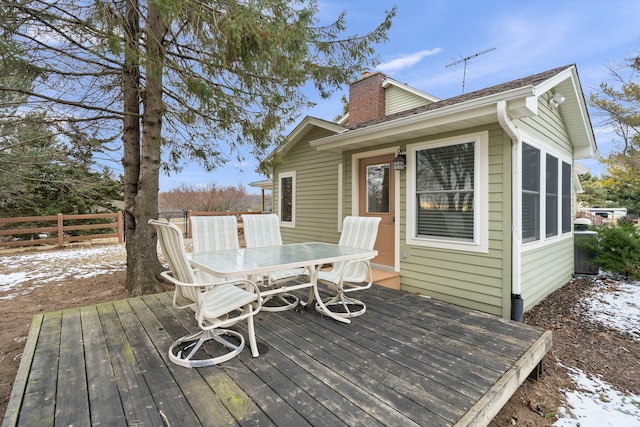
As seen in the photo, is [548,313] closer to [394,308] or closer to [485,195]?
[485,195]

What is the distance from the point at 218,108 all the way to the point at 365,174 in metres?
2.73

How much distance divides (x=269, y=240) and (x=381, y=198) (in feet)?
7.01

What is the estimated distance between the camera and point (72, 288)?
16.3 ft

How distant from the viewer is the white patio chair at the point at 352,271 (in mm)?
3229

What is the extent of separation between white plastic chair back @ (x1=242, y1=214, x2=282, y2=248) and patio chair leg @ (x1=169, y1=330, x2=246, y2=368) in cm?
143

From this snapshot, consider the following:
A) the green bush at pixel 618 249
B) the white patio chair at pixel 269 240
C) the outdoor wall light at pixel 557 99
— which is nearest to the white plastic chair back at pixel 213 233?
the white patio chair at pixel 269 240

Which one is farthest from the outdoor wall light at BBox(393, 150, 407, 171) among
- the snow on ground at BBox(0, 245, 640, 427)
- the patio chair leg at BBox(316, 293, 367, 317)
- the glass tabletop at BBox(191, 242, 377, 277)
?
the snow on ground at BBox(0, 245, 640, 427)

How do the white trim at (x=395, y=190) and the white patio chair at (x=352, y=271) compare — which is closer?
the white patio chair at (x=352, y=271)

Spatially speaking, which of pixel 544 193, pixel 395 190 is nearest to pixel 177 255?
pixel 395 190

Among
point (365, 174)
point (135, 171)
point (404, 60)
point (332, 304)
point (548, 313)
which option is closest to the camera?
point (332, 304)

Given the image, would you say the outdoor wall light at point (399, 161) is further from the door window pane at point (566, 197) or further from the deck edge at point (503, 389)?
the door window pane at point (566, 197)

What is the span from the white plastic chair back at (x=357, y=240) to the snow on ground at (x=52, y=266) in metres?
5.21

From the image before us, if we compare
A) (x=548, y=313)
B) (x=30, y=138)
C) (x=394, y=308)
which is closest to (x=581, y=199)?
(x=548, y=313)

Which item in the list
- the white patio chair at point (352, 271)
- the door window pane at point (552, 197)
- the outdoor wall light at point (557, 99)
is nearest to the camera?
the white patio chair at point (352, 271)
